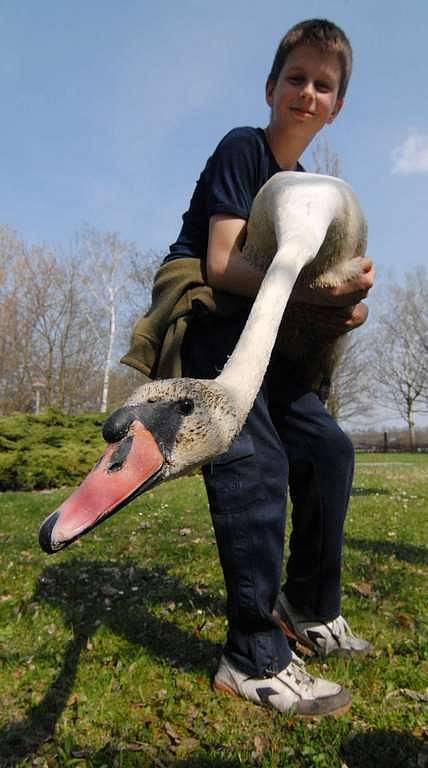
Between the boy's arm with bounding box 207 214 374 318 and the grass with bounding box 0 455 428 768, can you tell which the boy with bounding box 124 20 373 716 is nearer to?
the boy's arm with bounding box 207 214 374 318

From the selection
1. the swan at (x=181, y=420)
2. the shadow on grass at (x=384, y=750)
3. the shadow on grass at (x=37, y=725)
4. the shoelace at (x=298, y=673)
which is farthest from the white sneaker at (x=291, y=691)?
the swan at (x=181, y=420)

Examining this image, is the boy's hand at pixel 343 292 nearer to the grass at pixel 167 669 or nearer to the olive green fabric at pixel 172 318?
the olive green fabric at pixel 172 318

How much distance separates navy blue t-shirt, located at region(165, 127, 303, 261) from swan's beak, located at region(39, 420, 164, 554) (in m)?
1.44

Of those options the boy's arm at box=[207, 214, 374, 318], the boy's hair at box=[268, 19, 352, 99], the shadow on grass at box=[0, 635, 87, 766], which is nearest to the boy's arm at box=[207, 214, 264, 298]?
the boy's arm at box=[207, 214, 374, 318]

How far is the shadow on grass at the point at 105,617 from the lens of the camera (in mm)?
2394

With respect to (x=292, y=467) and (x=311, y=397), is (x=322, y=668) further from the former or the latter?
(x=311, y=397)

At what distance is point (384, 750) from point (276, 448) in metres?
1.23

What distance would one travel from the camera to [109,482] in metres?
1.46

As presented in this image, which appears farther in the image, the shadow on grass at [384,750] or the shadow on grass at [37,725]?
the shadow on grass at [37,725]

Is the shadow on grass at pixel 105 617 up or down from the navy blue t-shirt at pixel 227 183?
down

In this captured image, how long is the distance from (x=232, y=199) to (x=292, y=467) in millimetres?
1373

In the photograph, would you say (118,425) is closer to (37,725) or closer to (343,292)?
(343,292)

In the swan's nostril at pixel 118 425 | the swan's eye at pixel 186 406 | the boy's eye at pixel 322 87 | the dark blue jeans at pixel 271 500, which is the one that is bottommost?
the dark blue jeans at pixel 271 500

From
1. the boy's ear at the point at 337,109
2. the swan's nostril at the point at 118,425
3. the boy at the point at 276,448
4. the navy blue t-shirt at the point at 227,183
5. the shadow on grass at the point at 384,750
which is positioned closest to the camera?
the swan's nostril at the point at 118,425
